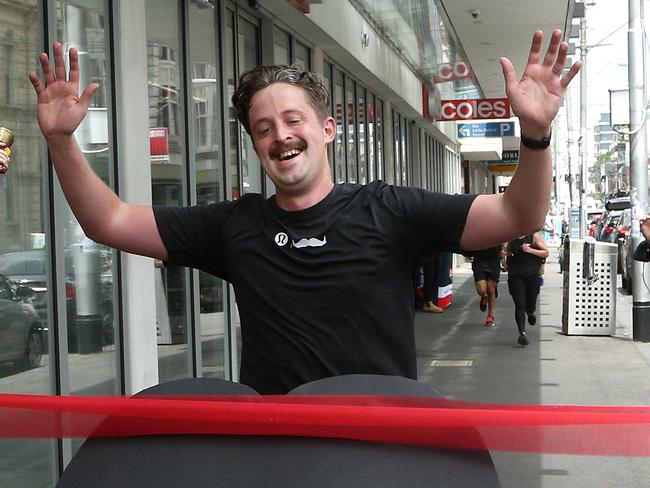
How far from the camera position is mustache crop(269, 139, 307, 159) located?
3109 millimetres

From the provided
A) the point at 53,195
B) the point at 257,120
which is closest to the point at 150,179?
the point at 53,195

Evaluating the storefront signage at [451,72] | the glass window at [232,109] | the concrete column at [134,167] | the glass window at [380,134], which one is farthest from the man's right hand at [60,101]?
the storefront signage at [451,72]

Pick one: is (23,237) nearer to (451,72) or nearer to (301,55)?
(301,55)

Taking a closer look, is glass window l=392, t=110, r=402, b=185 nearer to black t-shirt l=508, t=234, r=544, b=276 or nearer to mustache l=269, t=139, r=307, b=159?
black t-shirt l=508, t=234, r=544, b=276

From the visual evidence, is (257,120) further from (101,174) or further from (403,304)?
(101,174)

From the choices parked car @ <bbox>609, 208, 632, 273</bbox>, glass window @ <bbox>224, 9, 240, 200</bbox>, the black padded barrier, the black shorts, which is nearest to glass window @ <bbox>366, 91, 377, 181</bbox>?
the black shorts

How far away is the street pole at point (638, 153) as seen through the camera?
669 inches

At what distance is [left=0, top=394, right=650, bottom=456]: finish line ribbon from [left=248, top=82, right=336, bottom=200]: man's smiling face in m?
0.66

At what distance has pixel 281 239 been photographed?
3160 millimetres

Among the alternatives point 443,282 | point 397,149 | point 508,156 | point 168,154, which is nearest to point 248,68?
point 168,154

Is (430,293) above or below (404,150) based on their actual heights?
below

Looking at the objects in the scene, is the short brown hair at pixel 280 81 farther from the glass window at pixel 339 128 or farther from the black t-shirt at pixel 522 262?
the black t-shirt at pixel 522 262

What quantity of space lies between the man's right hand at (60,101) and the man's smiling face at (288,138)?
449 millimetres

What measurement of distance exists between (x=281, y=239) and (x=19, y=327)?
3741mm
